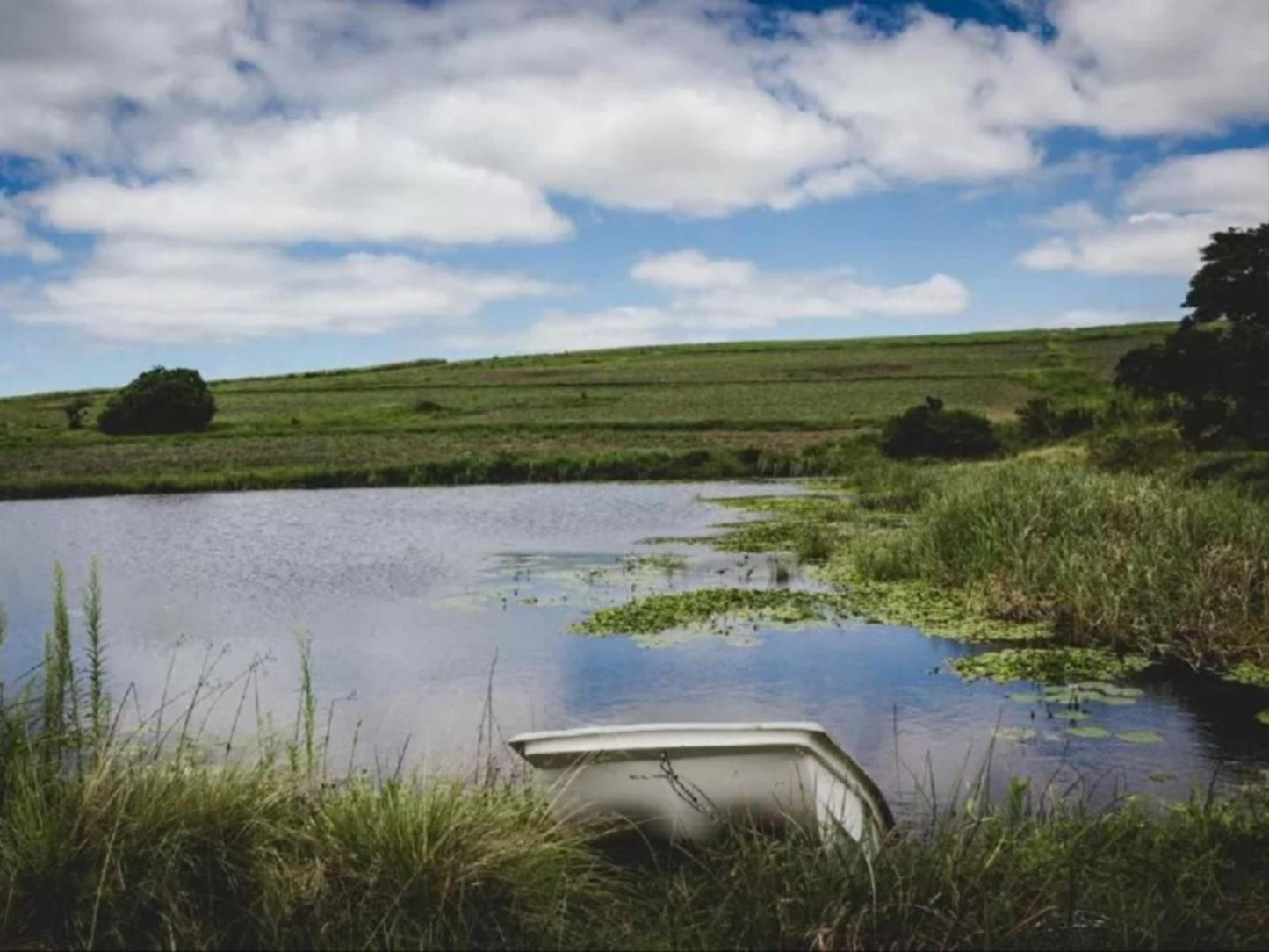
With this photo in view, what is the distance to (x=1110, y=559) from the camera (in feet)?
43.6

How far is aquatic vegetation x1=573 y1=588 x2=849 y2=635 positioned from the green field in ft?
74.7

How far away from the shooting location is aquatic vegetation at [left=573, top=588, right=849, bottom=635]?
1416 cm

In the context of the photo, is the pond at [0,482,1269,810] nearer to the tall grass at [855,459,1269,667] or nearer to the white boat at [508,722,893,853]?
the tall grass at [855,459,1269,667]

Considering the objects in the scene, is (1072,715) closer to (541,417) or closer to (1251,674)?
(1251,674)

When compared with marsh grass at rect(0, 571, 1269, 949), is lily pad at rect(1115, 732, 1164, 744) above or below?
below

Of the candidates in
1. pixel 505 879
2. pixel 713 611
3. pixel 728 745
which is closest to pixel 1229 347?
pixel 713 611

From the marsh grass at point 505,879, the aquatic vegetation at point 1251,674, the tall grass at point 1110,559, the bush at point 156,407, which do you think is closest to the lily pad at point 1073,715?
the aquatic vegetation at point 1251,674

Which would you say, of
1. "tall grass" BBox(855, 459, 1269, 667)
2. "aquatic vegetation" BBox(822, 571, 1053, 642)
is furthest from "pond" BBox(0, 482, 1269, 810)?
"tall grass" BBox(855, 459, 1269, 667)

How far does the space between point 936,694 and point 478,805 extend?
5.89 m

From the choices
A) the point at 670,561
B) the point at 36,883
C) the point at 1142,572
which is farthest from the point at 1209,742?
the point at 670,561

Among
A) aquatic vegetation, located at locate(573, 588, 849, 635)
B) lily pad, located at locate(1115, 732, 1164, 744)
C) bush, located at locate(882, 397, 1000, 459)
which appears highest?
bush, located at locate(882, 397, 1000, 459)

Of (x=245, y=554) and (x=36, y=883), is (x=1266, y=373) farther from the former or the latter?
(x=36, y=883)

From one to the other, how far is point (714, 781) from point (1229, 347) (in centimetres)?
1931

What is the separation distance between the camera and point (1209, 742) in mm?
9117
